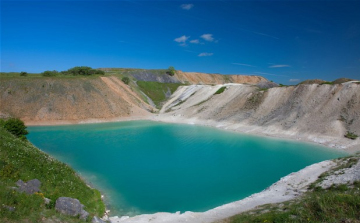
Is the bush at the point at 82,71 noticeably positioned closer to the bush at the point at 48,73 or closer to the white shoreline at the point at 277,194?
the bush at the point at 48,73

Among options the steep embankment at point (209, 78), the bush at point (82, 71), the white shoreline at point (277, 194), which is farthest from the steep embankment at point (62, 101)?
the steep embankment at point (209, 78)

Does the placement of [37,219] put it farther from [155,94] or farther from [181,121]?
[155,94]

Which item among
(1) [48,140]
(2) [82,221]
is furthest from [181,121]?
(2) [82,221]

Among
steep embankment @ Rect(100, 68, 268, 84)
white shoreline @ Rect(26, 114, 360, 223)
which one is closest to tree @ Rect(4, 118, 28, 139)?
white shoreline @ Rect(26, 114, 360, 223)

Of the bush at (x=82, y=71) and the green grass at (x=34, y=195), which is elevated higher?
the bush at (x=82, y=71)

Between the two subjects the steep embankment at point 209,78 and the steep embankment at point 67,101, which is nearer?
the steep embankment at point 67,101

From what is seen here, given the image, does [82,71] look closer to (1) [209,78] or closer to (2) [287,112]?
(2) [287,112]

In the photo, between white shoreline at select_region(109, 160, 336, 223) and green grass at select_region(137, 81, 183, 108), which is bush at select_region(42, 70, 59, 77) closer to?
green grass at select_region(137, 81, 183, 108)
